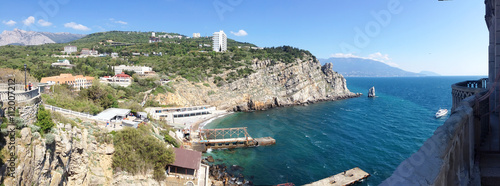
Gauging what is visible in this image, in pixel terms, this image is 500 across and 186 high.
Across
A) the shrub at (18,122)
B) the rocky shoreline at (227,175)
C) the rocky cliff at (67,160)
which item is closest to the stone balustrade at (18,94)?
the shrub at (18,122)

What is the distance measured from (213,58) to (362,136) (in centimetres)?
4413

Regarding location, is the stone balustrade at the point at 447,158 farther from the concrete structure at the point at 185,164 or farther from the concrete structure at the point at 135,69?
the concrete structure at the point at 135,69

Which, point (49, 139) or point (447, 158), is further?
point (49, 139)

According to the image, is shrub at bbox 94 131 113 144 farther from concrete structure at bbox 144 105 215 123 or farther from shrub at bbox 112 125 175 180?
concrete structure at bbox 144 105 215 123

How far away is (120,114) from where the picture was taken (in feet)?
67.2

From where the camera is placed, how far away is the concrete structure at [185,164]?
17328 millimetres

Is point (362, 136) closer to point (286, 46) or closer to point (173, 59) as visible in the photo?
point (173, 59)

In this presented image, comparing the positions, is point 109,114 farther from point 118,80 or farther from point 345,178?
point 118,80

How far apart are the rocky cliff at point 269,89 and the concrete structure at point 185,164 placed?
79.3ft

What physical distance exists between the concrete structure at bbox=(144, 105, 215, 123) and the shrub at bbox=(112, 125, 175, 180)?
1525 cm

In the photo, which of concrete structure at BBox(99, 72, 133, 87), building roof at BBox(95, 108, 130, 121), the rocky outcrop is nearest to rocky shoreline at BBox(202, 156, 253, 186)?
the rocky outcrop

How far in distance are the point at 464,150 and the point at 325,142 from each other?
85.7 feet

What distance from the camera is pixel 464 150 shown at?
4684 mm

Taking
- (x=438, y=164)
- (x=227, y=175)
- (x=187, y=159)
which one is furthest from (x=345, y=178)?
(x=438, y=164)
